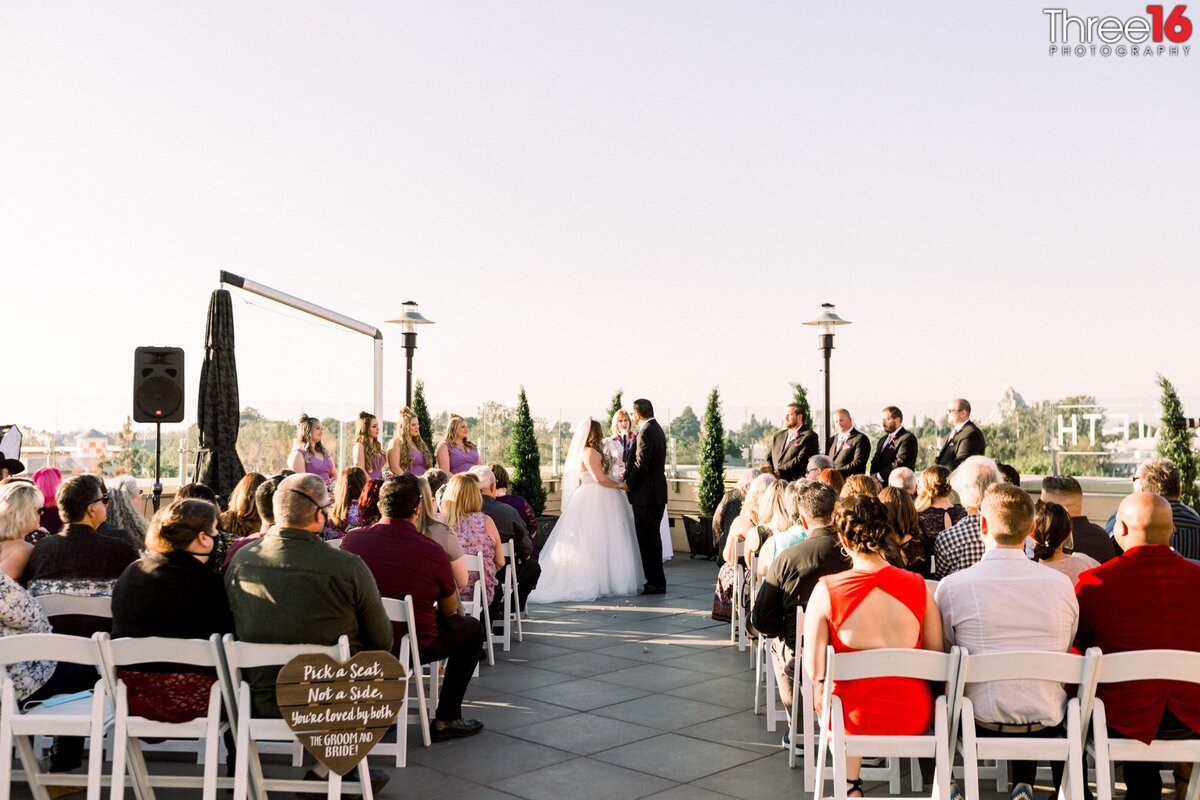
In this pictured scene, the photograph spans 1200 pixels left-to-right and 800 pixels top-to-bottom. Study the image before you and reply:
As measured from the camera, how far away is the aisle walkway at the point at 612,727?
4727mm

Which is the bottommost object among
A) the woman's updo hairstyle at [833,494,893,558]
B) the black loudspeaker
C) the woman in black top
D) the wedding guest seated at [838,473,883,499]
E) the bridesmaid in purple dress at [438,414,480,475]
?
the woman in black top

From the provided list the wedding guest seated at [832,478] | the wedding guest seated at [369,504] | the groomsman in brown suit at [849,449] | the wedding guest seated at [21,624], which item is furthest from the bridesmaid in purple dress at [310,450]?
the wedding guest seated at [21,624]

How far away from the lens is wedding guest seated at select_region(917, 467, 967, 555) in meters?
6.12

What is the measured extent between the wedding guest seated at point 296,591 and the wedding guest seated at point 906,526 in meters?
2.51

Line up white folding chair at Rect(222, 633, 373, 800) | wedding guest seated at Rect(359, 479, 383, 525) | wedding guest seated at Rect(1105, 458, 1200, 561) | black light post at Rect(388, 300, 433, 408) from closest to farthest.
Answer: white folding chair at Rect(222, 633, 373, 800), wedding guest seated at Rect(1105, 458, 1200, 561), wedding guest seated at Rect(359, 479, 383, 525), black light post at Rect(388, 300, 433, 408)

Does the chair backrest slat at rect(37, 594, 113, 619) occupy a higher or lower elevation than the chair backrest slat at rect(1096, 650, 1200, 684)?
higher

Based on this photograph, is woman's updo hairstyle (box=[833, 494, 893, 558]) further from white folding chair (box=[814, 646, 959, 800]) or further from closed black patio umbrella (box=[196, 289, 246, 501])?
closed black patio umbrella (box=[196, 289, 246, 501])

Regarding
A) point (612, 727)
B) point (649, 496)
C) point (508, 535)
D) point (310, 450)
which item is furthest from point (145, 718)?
point (649, 496)

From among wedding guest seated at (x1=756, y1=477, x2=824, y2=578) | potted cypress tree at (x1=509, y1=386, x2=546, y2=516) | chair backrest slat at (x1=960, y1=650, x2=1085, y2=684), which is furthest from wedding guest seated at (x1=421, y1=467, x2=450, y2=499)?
potted cypress tree at (x1=509, y1=386, x2=546, y2=516)

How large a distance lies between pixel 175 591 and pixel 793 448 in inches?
321

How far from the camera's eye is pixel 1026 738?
3.76 m

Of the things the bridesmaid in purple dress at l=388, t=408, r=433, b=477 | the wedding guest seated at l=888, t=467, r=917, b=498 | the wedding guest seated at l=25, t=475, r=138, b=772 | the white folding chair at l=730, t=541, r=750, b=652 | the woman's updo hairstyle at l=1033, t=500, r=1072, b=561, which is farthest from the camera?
the bridesmaid in purple dress at l=388, t=408, r=433, b=477

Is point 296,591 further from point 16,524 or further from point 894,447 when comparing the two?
point 894,447

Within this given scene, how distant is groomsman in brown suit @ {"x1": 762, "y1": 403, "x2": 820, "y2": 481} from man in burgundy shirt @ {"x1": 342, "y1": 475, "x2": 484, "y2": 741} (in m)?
6.35
